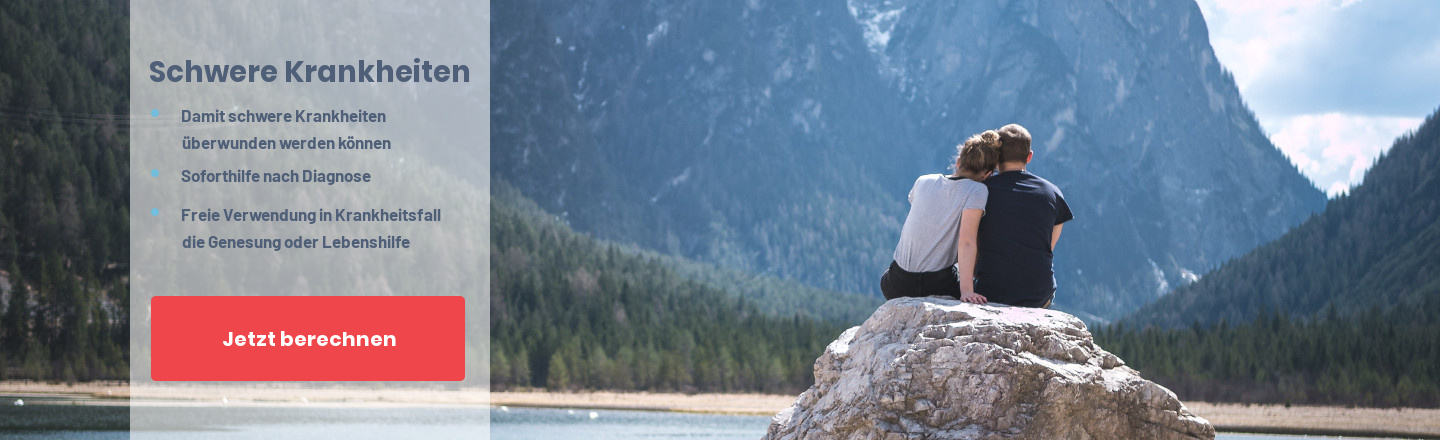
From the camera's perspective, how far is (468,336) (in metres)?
137

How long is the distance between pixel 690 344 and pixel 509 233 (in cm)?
5578

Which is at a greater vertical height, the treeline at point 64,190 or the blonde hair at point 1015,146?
the treeline at point 64,190

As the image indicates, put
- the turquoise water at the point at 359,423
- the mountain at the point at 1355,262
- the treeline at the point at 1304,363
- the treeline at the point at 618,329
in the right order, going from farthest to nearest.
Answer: the mountain at the point at 1355,262 < the treeline at the point at 618,329 < the treeline at the point at 1304,363 < the turquoise water at the point at 359,423

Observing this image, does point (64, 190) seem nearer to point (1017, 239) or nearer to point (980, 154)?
point (980, 154)

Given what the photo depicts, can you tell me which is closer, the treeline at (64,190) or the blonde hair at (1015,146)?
the blonde hair at (1015,146)

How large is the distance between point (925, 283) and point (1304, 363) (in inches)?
4432

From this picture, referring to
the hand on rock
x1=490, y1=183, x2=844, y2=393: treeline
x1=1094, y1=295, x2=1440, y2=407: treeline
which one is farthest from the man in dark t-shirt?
x1=490, y1=183, x2=844, y2=393: treeline

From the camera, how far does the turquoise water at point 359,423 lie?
232 feet

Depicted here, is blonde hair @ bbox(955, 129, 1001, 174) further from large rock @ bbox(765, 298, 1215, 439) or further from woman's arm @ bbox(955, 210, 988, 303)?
large rock @ bbox(765, 298, 1215, 439)

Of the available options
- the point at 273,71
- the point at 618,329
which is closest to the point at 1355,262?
the point at 618,329

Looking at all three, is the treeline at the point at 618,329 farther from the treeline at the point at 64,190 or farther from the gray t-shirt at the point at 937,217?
the gray t-shirt at the point at 937,217

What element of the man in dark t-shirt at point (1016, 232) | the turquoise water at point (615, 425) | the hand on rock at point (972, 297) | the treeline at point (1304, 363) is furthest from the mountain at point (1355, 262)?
the hand on rock at point (972, 297)

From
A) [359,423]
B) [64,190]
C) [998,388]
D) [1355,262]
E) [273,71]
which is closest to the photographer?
[998,388]

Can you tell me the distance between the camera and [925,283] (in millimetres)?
10648
